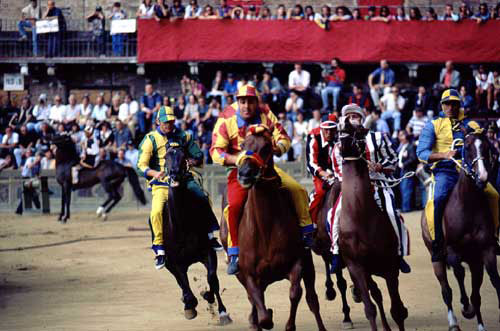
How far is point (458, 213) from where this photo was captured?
11.0 m

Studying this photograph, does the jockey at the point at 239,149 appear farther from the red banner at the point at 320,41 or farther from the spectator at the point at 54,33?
the spectator at the point at 54,33

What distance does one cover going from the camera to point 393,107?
87.6 ft

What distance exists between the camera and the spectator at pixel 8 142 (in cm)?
2905

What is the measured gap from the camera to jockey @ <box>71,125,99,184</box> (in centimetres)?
2628

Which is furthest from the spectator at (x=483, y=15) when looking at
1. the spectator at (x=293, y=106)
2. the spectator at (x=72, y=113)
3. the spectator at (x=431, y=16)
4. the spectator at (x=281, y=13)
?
the spectator at (x=72, y=113)

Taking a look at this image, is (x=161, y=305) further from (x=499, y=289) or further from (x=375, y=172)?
(x=499, y=289)

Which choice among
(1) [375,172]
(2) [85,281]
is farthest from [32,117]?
(1) [375,172]

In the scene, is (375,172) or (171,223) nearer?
(375,172)

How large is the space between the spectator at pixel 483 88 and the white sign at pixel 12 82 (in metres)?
16.0

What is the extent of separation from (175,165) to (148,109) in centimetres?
1757

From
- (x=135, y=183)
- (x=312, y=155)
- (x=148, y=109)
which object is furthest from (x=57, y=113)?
(x=312, y=155)

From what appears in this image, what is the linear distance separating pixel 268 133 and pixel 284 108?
62.4ft

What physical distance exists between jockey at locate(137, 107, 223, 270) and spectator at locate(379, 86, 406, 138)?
567 inches

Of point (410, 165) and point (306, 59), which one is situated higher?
point (306, 59)
